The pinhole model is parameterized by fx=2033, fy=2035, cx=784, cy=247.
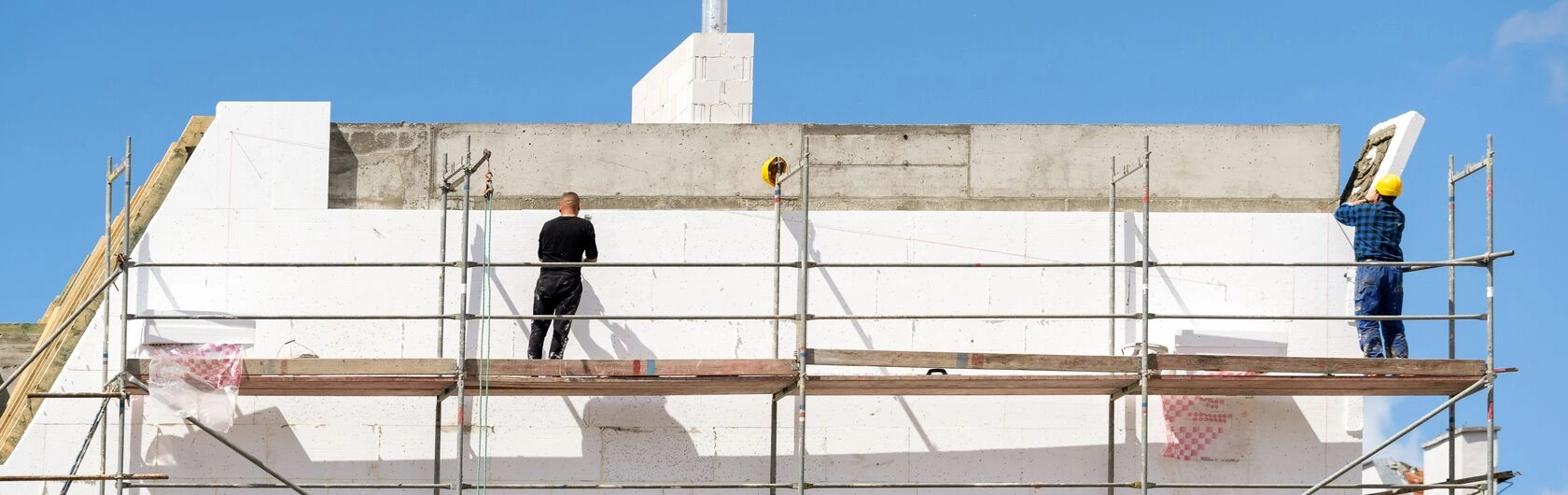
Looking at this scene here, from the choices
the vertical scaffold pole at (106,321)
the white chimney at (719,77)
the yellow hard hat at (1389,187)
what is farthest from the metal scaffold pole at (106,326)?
the yellow hard hat at (1389,187)

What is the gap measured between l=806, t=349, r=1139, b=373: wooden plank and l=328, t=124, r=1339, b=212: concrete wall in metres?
1.56

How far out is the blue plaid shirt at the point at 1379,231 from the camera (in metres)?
12.6

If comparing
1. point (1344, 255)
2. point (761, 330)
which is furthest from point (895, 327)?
point (1344, 255)

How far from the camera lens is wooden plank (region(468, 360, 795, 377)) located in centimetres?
1188

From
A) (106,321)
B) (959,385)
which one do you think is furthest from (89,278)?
(959,385)

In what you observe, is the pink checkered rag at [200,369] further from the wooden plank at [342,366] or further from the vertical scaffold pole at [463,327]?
the vertical scaffold pole at [463,327]

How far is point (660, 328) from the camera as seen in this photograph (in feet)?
42.7

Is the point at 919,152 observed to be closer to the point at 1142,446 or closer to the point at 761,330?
the point at 761,330

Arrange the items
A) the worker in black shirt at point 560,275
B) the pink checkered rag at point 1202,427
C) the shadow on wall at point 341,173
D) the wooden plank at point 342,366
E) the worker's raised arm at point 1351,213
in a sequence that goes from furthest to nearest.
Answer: the shadow on wall at point 341,173 < the pink checkered rag at point 1202,427 < the worker's raised arm at point 1351,213 < the worker in black shirt at point 560,275 < the wooden plank at point 342,366

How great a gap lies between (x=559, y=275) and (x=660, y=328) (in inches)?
30.8

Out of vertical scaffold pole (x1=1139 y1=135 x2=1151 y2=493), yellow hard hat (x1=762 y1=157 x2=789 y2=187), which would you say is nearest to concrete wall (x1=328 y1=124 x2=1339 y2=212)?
yellow hard hat (x1=762 y1=157 x2=789 y2=187)

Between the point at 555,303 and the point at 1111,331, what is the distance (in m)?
3.52

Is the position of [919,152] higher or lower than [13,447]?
higher

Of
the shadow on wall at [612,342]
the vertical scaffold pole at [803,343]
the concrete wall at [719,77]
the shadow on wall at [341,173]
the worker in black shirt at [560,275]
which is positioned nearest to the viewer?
the vertical scaffold pole at [803,343]
